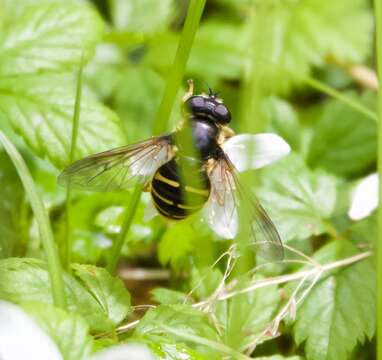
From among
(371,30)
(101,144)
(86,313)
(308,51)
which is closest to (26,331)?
(86,313)

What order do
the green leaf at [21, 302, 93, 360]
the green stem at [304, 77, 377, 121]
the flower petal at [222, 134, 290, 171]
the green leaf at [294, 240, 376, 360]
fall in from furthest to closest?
the green stem at [304, 77, 377, 121]
the flower petal at [222, 134, 290, 171]
the green leaf at [294, 240, 376, 360]
the green leaf at [21, 302, 93, 360]

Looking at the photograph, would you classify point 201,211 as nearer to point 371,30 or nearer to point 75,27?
point 75,27

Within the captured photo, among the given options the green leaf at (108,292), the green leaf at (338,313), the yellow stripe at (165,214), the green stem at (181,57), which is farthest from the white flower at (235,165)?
the green leaf at (108,292)

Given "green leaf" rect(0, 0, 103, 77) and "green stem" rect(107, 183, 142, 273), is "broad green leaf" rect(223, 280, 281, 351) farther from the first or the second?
"green leaf" rect(0, 0, 103, 77)

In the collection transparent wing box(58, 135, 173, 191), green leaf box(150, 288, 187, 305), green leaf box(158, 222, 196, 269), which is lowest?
green leaf box(150, 288, 187, 305)

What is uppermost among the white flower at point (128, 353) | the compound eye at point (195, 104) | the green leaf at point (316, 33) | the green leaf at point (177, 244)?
the green leaf at point (316, 33)

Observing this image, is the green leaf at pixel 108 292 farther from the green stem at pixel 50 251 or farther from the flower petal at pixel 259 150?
the flower petal at pixel 259 150

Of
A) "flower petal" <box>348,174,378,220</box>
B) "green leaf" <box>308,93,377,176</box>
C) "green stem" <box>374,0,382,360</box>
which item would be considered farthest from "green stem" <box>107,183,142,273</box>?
"green leaf" <box>308,93,377,176</box>
